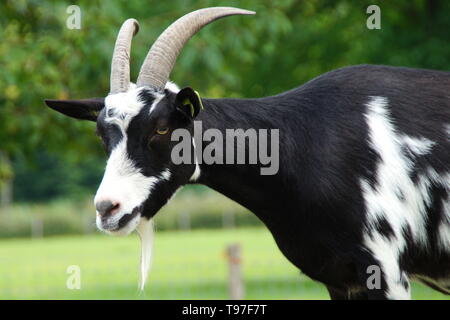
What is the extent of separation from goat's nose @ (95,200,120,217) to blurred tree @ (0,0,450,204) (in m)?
5.59

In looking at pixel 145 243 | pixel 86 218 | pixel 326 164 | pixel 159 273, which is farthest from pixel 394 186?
pixel 86 218

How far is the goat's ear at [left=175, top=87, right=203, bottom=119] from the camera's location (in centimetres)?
527

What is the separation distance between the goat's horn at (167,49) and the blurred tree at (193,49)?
4.97 m

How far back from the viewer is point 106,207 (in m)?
5.03

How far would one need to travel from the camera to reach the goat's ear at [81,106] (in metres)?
5.60

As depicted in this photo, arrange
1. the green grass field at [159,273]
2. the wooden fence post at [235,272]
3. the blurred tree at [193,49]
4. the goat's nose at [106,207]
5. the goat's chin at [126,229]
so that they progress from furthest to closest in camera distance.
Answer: the green grass field at [159,273] → the wooden fence post at [235,272] → the blurred tree at [193,49] → the goat's chin at [126,229] → the goat's nose at [106,207]

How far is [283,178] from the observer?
220 inches

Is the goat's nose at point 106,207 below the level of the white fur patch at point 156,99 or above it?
below

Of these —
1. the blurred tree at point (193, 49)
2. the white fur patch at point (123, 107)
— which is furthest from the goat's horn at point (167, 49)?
the blurred tree at point (193, 49)

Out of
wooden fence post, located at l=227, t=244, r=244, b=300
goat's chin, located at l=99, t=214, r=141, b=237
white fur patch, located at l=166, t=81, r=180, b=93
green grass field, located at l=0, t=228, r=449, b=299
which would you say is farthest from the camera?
green grass field, located at l=0, t=228, r=449, b=299

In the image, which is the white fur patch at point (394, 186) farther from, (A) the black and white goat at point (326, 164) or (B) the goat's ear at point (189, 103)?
(B) the goat's ear at point (189, 103)

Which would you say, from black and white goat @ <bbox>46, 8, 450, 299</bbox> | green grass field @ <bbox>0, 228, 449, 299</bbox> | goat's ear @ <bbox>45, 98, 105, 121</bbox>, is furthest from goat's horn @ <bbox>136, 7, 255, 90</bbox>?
green grass field @ <bbox>0, 228, 449, 299</bbox>

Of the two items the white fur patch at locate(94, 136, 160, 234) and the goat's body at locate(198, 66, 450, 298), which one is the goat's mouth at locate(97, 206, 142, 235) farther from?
the goat's body at locate(198, 66, 450, 298)

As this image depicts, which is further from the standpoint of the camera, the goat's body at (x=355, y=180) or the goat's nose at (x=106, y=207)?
the goat's body at (x=355, y=180)
